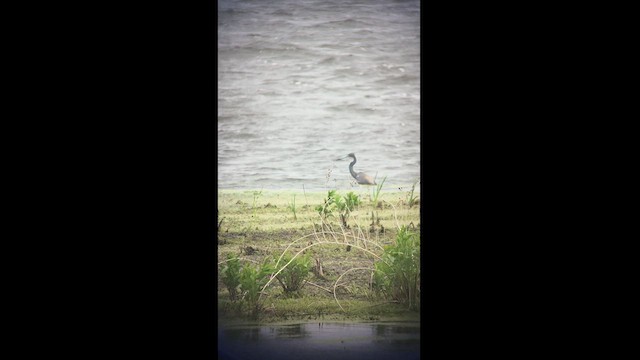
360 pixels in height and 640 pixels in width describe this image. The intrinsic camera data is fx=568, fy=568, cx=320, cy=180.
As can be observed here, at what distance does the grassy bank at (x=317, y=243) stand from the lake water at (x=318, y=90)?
84 mm

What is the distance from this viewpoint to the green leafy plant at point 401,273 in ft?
9.00

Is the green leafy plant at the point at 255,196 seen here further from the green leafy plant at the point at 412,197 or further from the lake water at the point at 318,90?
the green leafy plant at the point at 412,197

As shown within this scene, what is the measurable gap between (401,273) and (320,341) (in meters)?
0.51

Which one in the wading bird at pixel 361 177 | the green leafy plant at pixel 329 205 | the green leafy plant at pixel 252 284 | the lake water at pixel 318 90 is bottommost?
the green leafy plant at pixel 252 284

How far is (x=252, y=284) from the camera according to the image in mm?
2740

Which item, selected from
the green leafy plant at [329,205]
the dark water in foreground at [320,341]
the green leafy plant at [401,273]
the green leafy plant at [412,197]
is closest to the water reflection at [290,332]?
the dark water in foreground at [320,341]

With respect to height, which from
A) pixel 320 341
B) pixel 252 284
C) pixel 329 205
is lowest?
pixel 320 341

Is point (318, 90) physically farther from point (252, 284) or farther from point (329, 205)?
point (252, 284)

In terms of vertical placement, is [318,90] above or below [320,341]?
above

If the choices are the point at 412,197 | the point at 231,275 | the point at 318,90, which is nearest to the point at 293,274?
the point at 231,275

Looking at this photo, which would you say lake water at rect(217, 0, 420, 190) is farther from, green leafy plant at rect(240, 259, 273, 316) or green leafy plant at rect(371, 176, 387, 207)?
green leafy plant at rect(240, 259, 273, 316)

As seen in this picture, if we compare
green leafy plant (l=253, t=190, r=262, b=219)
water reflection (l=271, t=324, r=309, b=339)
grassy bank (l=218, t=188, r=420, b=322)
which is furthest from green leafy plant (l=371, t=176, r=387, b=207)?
water reflection (l=271, t=324, r=309, b=339)
